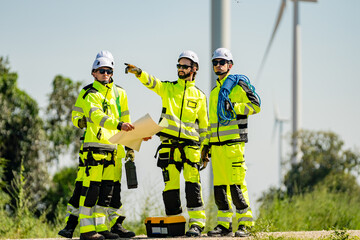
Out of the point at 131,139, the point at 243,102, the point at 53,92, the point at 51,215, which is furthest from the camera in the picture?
the point at 53,92

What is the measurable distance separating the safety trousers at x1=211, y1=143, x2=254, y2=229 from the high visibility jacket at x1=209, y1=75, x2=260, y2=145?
11cm

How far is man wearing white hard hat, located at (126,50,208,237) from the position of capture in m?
8.84

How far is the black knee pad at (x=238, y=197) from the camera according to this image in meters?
8.89

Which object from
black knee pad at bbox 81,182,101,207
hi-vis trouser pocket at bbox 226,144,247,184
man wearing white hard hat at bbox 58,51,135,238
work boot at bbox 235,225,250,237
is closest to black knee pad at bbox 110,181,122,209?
man wearing white hard hat at bbox 58,51,135,238

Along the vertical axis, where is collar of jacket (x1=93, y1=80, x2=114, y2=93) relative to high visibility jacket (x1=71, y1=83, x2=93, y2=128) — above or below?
above

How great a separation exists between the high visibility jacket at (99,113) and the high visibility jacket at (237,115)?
1364mm

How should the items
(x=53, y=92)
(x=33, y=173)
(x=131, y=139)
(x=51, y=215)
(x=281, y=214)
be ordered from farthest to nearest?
(x=53, y=92) → (x=33, y=173) → (x=51, y=215) → (x=281, y=214) → (x=131, y=139)

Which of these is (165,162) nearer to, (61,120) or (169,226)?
(169,226)

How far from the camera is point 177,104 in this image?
8914 millimetres

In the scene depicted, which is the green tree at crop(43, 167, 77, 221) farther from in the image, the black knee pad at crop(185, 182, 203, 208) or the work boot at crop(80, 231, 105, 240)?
the work boot at crop(80, 231, 105, 240)

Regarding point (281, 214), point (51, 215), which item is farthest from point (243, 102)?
point (51, 215)

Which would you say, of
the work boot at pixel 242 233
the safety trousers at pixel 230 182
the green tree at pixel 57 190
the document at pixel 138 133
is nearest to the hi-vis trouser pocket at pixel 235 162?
the safety trousers at pixel 230 182

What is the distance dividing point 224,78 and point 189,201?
1840mm

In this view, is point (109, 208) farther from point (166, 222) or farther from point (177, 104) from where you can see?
point (177, 104)
